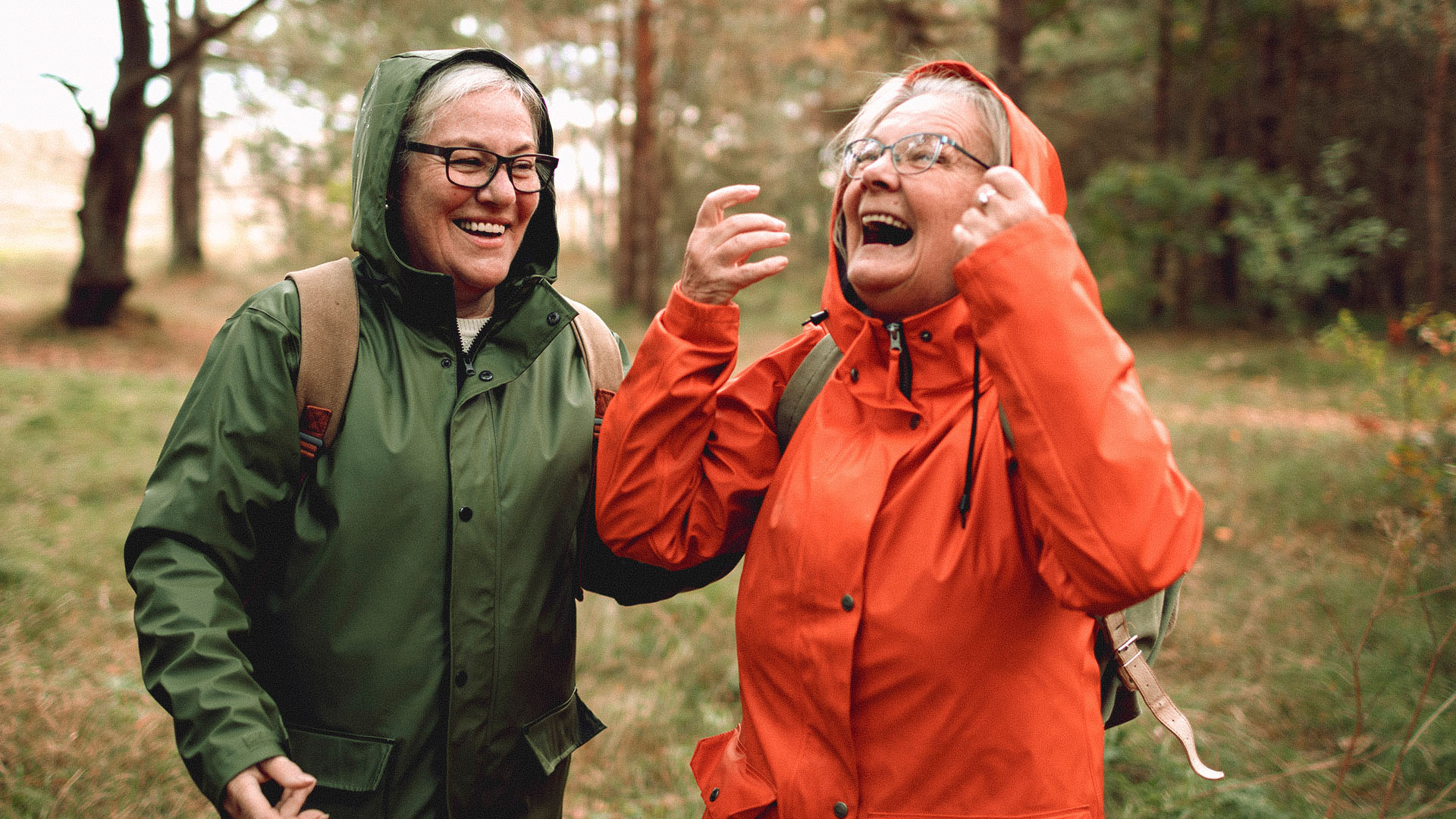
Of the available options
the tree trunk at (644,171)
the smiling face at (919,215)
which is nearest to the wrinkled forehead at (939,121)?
the smiling face at (919,215)

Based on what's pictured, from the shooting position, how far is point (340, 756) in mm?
1858

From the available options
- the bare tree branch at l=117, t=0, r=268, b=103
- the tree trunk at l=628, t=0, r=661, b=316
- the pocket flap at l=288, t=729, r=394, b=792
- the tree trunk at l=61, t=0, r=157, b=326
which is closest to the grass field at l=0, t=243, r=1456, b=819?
the pocket flap at l=288, t=729, r=394, b=792

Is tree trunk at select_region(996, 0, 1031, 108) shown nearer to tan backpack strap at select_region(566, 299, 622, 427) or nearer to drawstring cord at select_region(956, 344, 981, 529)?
tan backpack strap at select_region(566, 299, 622, 427)

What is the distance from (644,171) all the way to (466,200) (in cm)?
1533

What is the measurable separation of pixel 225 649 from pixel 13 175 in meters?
40.7

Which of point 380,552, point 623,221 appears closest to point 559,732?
point 380,552

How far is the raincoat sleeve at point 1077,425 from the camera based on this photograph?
4.47ft

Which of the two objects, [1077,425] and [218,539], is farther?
[218,539]

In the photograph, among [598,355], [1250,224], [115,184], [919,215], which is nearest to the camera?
[919,215]

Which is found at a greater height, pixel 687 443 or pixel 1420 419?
pixel 687 443

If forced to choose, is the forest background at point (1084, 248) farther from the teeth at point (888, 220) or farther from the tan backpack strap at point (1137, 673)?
the tan backpack strap at point (1137, 673)

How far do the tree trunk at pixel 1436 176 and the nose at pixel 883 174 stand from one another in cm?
1570

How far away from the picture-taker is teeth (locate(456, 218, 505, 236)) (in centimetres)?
210

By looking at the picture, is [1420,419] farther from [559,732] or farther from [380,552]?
[380,552]
